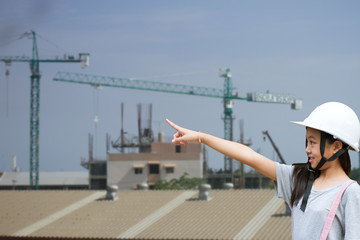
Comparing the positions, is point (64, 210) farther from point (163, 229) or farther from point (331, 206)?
point (331, 206)

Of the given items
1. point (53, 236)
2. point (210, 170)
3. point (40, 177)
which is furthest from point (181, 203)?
point (40, 177)

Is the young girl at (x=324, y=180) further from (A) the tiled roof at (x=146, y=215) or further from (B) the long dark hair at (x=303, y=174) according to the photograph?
(A) the tiled roof at (x=146, y=215)

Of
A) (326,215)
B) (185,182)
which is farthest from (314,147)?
(185,182)

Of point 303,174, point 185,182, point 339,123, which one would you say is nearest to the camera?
point 339,123

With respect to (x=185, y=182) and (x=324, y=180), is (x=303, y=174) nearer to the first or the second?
(x=324, y=180)

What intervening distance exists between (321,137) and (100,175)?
6768 centimetres

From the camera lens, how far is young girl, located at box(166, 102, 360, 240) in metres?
2.22

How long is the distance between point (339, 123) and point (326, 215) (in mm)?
311

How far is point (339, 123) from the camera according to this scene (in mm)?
2301

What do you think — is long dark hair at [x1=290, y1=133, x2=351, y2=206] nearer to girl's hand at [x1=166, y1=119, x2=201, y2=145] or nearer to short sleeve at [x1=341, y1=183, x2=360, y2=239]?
short sleeve at [x1=341, y1=183, x2=360, y2=239]

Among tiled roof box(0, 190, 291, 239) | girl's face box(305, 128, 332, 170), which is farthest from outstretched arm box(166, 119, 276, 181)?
tiled roof box(0, 190, 291, 239)

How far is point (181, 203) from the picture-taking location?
2802 centimetres

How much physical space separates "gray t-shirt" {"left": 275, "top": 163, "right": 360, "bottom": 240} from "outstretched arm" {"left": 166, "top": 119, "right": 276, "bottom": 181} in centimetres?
21

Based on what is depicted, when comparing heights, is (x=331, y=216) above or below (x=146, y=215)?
above
